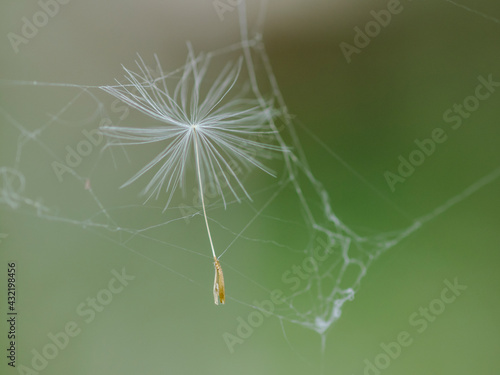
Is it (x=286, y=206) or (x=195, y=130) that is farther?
(x=286, y=206)

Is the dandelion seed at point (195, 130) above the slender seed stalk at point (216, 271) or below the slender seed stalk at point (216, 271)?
above

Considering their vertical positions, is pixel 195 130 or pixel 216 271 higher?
pixel 195 130

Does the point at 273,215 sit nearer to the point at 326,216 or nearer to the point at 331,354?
the point at 326,216

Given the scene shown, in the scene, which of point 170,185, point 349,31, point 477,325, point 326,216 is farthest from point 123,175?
point 477,325
